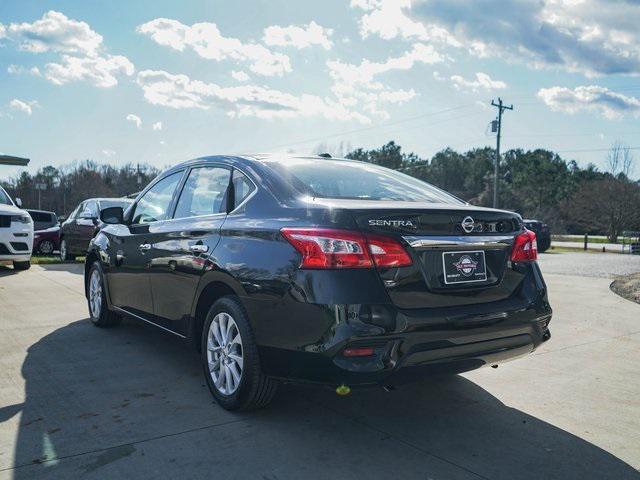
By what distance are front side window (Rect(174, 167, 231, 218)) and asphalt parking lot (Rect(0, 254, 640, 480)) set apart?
1.25m

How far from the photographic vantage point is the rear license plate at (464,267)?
122 inches

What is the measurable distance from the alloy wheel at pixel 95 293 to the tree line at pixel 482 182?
52.8 metres

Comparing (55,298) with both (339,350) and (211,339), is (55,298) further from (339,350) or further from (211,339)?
(339,350)

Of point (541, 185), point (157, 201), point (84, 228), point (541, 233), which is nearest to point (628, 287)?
point (157, 201)

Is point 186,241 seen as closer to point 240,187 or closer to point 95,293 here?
point 240,187

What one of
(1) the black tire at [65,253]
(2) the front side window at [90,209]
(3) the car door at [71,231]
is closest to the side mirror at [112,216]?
(2) the front side window at [90,209]

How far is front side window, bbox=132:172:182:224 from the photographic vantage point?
187 inches

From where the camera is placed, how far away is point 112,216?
5418 mm

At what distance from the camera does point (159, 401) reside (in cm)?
374

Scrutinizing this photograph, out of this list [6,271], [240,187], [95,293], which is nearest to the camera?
[240,187]

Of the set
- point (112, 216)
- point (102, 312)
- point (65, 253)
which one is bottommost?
point (65, 253)

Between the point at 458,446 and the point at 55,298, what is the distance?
649 cm

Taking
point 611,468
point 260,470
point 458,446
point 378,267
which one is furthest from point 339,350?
point 611,468

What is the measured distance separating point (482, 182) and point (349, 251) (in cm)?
9280
